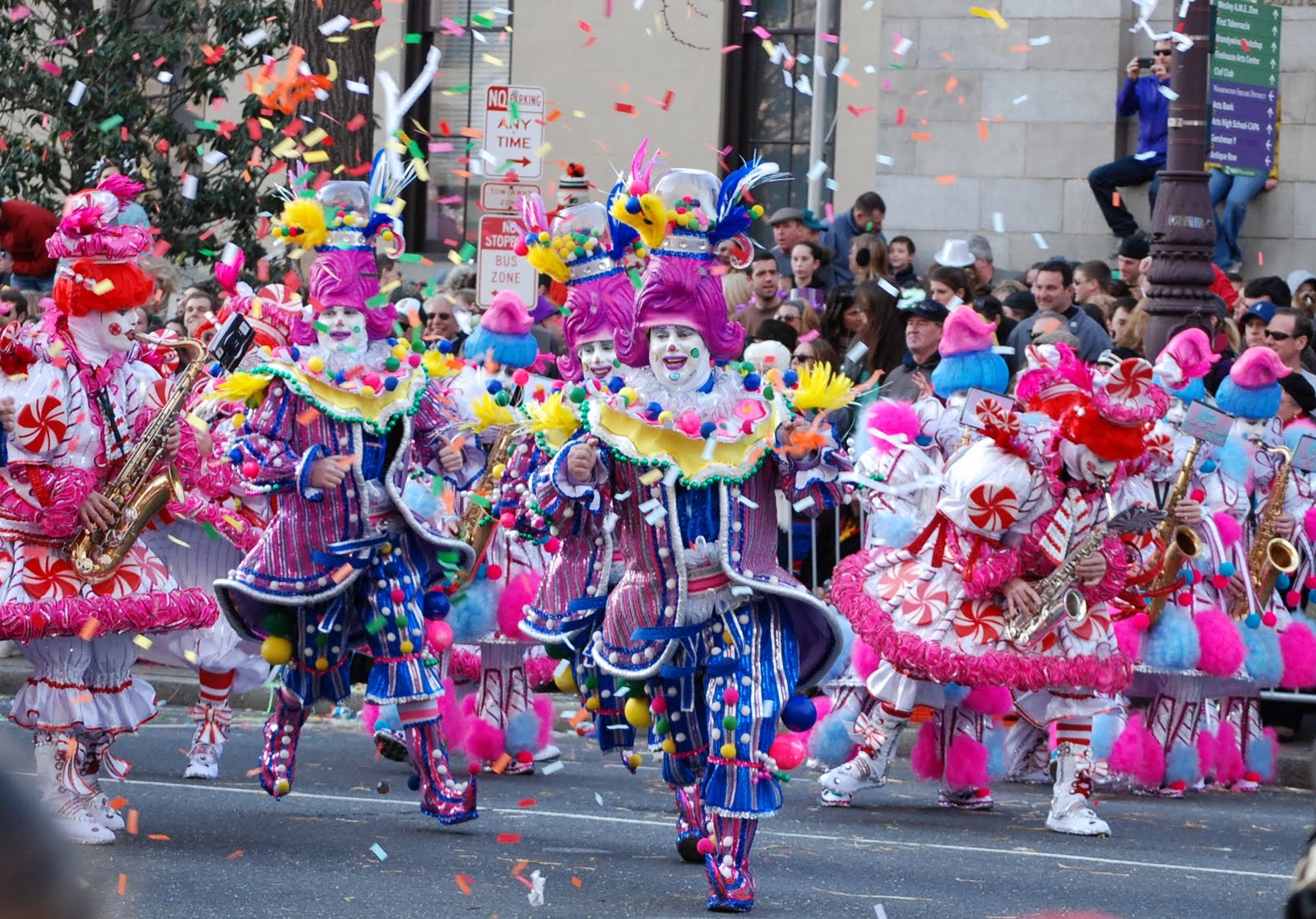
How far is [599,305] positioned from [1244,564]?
3.89 m

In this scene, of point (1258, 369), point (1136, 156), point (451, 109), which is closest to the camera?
point (1258, 369)

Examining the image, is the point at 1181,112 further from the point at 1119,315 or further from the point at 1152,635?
the point at 1152,635

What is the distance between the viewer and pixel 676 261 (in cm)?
631

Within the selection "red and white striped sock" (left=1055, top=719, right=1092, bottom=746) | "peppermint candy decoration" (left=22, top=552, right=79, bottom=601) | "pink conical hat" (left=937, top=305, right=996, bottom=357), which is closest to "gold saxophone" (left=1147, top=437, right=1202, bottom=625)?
"pink conical hat" (left=937, top=305, right=996, bottom=357)

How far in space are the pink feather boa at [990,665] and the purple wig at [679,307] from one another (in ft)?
6.13

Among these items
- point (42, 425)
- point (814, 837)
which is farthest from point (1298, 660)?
point (42, 425)

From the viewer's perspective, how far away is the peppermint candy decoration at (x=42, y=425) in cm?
680

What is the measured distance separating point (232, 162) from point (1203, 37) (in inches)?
260

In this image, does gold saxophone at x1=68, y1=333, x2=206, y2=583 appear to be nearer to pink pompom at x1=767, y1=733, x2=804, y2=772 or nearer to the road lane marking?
the road lane marking

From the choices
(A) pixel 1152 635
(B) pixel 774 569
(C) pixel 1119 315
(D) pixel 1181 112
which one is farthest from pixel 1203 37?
(B) pixel 774 569

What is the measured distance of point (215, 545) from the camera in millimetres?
8797

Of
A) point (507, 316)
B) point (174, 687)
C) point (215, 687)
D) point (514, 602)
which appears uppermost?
point (507, 316)

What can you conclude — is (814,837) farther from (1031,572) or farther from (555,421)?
(555,421)

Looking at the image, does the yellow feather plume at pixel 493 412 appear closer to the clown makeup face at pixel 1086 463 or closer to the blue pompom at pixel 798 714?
the blue pompom at pixel 798 714
